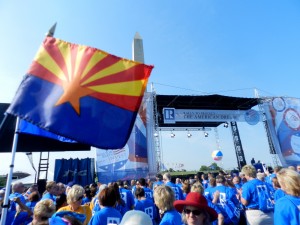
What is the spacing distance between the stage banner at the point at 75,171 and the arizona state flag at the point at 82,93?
34.5 feet

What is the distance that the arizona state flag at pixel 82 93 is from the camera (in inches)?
98.7

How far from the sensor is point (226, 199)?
4.63 metres

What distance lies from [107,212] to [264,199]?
127 inches

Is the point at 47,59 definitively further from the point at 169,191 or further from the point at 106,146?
the point at 169,191

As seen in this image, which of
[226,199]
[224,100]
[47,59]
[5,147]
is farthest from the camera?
[224,100]

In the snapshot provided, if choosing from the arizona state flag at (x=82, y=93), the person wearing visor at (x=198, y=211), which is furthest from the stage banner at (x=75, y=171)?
the person wearing visor at (x=198, y=211)

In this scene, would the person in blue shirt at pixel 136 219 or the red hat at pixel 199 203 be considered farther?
the red hat at pixel 199 203

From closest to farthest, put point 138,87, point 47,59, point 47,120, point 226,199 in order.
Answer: point 47,120
point 47,59
point 138,87
point 226,199

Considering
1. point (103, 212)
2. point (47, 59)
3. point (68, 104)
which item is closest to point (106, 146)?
point (68, 104)

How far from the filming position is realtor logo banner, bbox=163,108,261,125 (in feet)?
45.6

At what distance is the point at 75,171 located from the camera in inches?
481

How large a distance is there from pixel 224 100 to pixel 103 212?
1474 cm

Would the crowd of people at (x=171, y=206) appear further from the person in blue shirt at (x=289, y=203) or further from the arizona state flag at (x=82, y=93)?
the arizona state flag at (x=82, y=93)

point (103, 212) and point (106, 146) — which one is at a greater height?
point (106, 146)
